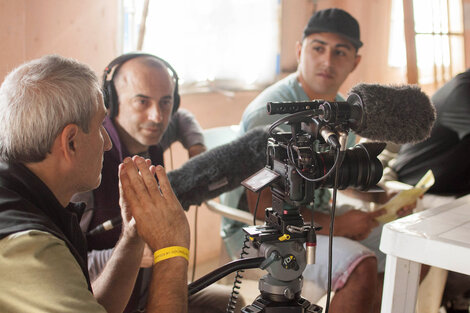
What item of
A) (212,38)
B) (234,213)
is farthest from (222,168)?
(212,38)

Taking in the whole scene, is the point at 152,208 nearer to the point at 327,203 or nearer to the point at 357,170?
the point at 357,170

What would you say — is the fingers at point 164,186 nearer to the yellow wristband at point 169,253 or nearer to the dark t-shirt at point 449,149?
the yellow wristband at point 169,253

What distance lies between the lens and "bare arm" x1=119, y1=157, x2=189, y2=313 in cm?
93

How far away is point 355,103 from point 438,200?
1437 millimetres

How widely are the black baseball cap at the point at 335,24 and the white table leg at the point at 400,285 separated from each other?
51.7 inches

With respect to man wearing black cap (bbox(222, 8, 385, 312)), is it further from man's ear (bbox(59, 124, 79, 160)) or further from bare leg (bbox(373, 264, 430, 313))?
man's ear (bbox(59, 124, 79, 160))

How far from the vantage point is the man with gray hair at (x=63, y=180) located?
77 cm

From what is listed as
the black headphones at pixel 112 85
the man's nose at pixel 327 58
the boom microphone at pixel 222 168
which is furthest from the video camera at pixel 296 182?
the man's nose at pixel 327 58

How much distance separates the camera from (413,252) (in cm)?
103

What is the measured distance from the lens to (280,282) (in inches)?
37.8

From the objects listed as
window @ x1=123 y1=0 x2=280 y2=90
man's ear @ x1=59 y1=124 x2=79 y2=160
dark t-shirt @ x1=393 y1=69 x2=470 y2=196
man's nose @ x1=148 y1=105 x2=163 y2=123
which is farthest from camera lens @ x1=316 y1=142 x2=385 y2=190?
window @ x1=123 y1=0 x2=280 y2=90

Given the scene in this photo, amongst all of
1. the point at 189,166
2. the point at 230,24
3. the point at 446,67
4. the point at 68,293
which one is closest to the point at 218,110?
the point at 230,24

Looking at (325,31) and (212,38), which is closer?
(325,31)

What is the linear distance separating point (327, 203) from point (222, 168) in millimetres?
610
